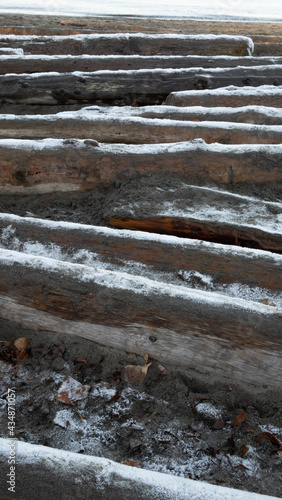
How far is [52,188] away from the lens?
9.11 ft

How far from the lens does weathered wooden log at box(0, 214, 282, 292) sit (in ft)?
6.41

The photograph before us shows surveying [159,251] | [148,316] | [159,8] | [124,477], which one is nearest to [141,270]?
[159,251]

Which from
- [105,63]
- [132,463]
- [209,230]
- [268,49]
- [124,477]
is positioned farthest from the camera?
[268,49]

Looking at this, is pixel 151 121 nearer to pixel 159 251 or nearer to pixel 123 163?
pixel 123 163

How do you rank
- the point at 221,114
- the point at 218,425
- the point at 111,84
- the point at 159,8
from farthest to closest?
the point at 159,8
the point at 111,84
the point at 221,114
the point at 218,425

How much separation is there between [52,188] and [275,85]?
2551 mm

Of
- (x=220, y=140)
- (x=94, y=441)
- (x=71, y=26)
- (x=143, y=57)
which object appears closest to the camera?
(x=94, y=441)

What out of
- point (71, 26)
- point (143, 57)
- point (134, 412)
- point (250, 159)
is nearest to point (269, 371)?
point (134, 412)

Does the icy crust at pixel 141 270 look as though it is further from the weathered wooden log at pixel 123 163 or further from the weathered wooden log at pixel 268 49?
the weathered wooden log at pixel 268 49

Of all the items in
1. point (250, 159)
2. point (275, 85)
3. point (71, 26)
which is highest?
point (71, 26)

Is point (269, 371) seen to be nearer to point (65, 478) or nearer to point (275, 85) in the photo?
point (65, 478)

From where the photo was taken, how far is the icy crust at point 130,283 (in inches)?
66.2

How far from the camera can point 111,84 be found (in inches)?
154

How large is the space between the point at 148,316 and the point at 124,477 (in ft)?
2.04
